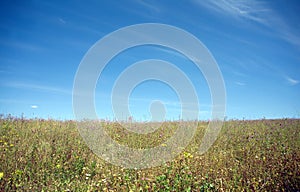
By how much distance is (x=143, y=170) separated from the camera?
6730 mm

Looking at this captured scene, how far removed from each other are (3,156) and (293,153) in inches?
296

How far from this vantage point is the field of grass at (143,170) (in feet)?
18.9

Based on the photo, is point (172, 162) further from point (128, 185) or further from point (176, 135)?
point (176, 135)

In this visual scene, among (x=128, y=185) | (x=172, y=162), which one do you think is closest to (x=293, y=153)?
(x=172, y=162)

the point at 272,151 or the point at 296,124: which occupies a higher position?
the point at 296,124

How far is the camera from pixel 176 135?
33.2 feet

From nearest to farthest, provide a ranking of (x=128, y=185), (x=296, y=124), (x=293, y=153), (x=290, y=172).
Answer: (x=128, y=185) → (x=290, y=172) → (x=293, y=153) → (x=296, y=124)

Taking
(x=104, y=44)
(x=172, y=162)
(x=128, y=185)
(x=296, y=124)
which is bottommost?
(x=128, y=185)

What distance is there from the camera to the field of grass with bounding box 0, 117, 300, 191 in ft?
18.9

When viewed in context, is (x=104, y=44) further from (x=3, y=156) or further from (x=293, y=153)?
(x=293, y=153)

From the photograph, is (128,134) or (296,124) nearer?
(128,134)

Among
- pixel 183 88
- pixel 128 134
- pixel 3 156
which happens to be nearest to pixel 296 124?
pixel 183 88

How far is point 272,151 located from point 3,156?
7.17 m

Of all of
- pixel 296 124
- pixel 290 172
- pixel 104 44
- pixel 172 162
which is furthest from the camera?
pixel 296 124
